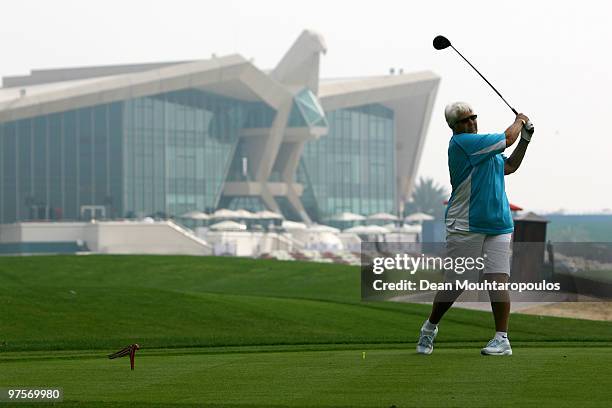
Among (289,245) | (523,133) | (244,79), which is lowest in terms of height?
(289,245)

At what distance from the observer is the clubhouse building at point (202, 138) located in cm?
8825

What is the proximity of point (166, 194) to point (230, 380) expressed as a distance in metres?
88.3

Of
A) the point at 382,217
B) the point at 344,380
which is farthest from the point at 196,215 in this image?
the point at 344,380

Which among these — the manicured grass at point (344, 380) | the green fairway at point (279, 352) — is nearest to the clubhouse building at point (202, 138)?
the green fairway at point (279, 352)

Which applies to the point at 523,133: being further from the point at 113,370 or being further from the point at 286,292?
the point at 286,292

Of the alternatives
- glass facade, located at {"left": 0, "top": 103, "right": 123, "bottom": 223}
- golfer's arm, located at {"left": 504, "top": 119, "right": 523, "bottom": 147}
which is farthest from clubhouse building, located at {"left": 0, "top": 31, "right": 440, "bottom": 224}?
golfer's arm, located at {"left": 504, "top": 119, "right": 523, "bottom": 147}

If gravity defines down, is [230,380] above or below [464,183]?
below

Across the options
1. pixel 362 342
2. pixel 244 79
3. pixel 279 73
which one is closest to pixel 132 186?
pixel 244 79

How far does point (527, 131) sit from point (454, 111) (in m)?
0.58

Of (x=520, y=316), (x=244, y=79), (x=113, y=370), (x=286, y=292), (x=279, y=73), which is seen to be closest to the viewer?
(x=113, y=370)

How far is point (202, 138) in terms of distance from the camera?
326 ft

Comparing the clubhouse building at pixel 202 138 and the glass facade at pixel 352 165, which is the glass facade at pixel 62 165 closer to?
the clubhouse building at pixel 202 138

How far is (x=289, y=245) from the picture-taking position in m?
88.1

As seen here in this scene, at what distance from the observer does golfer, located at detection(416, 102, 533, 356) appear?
31.9ft
